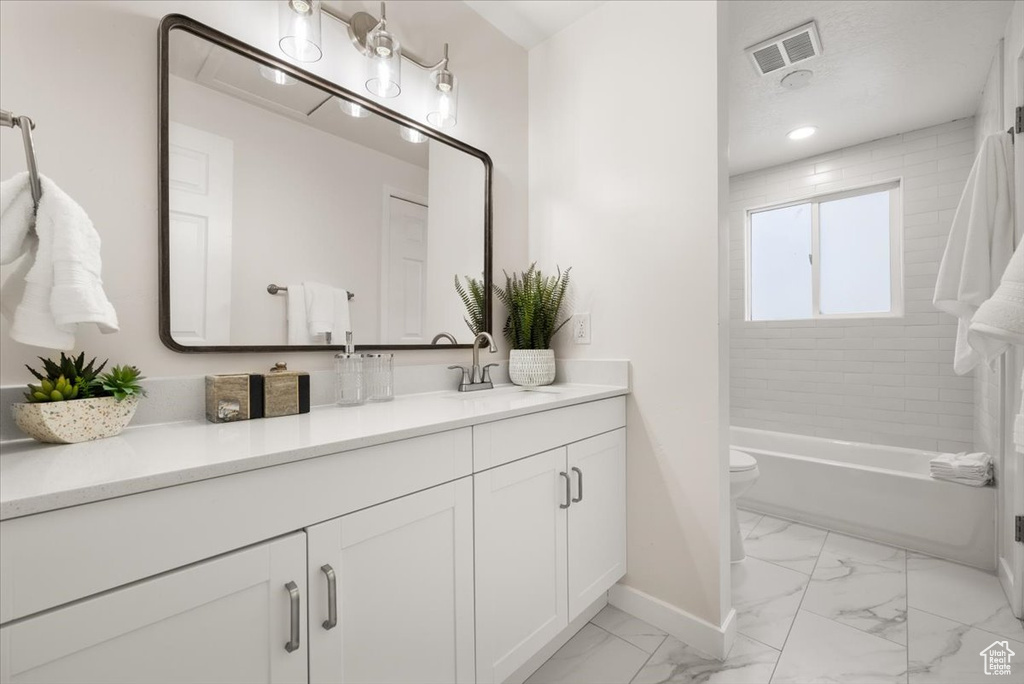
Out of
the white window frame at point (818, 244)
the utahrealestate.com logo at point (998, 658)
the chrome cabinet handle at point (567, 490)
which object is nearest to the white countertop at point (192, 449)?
the chrome cabinet handle at point (567, 490)

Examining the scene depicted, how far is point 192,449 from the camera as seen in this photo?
0.81 metres

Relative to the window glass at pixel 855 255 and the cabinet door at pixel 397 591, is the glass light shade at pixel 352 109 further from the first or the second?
the window glass at pixel 855 255

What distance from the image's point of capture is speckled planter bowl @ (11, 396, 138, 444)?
2.73ft

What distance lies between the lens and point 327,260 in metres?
1.42

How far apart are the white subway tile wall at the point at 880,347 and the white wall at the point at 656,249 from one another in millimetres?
2250

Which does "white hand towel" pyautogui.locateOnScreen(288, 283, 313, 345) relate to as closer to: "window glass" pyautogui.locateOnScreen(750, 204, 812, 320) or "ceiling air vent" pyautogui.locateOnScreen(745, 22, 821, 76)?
"ceiling air vent" pyautogui.locateOnScreen(745, 22, 821, 76)

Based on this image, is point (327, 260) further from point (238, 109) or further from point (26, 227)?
point (26, 227)

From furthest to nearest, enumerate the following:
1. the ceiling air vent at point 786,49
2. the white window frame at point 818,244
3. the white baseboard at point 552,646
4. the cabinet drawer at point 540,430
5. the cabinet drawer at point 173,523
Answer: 1. the white window frame at point 818,244
2. the ceiling air vent at point 786,49
3. the white baseboard at point 552,646
4. the cabinet drawer at point 540,430
5. the cabinet drawer at point 173,523

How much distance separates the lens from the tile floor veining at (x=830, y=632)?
4.73 ft

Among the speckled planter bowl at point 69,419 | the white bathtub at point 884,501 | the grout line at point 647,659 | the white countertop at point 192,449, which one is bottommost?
the grout line at point 647,659

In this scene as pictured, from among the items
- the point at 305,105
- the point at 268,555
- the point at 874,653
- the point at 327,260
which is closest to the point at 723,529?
the point at 874,653

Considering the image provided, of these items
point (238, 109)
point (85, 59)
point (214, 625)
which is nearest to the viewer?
point (214, 625)

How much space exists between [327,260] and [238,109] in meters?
0.46

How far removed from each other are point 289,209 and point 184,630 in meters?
1.08
